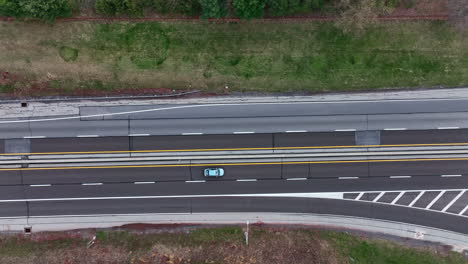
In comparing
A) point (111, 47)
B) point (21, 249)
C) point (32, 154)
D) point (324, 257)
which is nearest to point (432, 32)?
point (324, 257)

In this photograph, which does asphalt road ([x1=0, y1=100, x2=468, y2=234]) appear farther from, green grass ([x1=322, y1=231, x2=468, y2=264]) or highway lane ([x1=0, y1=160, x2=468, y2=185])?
green grass ([x1=322, y1=231, x2=468, y2=264])

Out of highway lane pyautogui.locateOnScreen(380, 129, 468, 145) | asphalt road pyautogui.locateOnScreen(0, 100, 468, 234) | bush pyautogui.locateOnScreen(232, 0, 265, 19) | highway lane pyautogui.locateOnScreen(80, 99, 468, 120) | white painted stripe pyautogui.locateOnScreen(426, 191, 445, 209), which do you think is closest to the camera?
bush pyautogui.locateOnScreen(232, 0, 265, 19)

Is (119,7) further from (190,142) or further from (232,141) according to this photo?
(232,141)

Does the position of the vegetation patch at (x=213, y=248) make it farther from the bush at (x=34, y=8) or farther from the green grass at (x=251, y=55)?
the bush at (x=34, y=8)

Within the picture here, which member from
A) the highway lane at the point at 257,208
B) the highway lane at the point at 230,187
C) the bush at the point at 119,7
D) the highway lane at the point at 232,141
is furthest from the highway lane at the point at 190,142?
the bush at the point at 119,7

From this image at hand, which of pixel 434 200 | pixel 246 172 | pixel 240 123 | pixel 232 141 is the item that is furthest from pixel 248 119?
pixel 434 200

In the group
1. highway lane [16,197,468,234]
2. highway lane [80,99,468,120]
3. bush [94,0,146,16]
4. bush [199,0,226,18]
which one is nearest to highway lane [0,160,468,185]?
highway lane [16,197,468,234]
